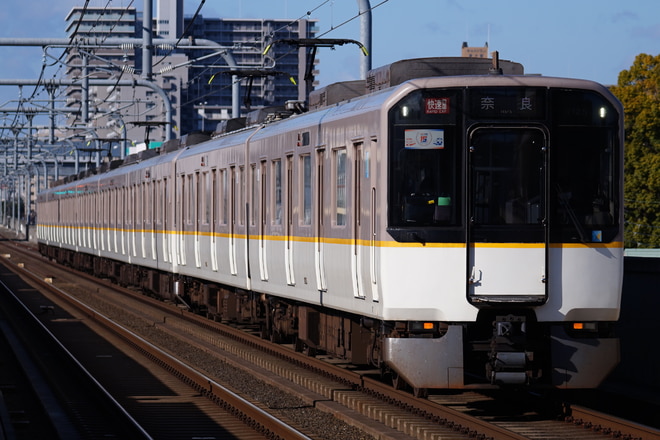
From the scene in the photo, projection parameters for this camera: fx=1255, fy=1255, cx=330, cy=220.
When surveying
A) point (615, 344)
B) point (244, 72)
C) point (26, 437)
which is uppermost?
point (244, 72)

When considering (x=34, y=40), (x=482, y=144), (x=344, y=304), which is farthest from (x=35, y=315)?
(x=482, y=144)

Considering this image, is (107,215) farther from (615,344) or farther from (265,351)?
(615,344)

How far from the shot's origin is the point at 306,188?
1437 cm

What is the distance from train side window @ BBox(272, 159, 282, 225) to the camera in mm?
15609

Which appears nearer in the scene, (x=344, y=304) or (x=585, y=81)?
(x=585, y=81)

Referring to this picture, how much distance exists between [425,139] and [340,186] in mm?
2143

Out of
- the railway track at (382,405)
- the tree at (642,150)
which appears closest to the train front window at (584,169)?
the railway track at (382,405)

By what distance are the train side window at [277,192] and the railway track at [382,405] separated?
1776 millimetres

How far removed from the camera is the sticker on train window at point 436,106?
36.1ft

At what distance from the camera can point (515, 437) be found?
9602mm

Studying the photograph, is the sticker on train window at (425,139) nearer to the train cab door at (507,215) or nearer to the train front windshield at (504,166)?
the train front windshield at (504,166)

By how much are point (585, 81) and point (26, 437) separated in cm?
596

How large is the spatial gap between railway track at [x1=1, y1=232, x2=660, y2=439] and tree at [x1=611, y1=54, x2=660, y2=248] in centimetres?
2823

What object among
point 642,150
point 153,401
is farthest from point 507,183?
point 642,150
